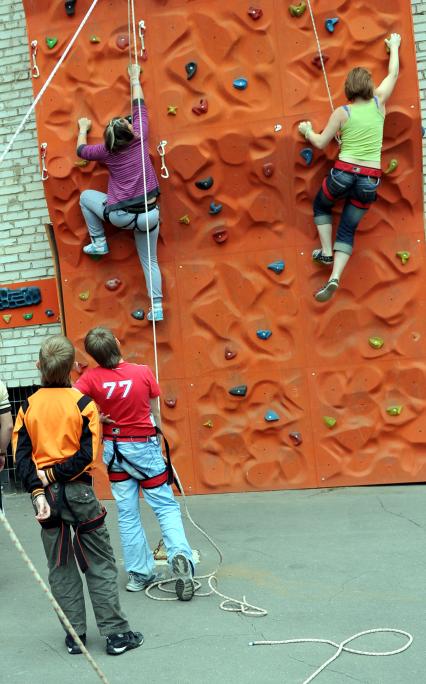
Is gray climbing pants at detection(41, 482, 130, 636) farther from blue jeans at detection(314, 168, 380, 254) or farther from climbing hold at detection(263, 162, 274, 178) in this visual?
climbing hold at detection(263, 162, 274, 178)

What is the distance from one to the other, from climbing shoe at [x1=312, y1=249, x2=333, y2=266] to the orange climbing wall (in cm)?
11

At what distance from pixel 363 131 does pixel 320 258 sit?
1174mm

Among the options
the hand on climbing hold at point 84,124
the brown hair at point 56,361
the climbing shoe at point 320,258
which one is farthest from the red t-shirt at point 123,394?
the hand on climbing hold at point 84,124

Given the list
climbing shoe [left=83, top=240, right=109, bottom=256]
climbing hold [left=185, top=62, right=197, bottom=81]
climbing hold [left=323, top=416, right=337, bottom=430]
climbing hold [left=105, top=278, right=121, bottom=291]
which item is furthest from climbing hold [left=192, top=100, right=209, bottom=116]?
climbing hold [left=323, top=416, right=337, bottom=430]

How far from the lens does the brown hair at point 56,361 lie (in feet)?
17.3

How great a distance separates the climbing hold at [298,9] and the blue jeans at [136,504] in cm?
421

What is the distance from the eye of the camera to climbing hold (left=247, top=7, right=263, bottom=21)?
8.35 metres

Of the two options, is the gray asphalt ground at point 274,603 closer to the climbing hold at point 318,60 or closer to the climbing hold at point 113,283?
the climbing hold at point 113,283

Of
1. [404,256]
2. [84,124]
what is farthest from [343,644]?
[84,124]

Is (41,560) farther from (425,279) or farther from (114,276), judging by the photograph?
(425,279)

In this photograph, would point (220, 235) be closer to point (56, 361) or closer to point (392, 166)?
point (392, 166)

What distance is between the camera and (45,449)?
17.4 feet

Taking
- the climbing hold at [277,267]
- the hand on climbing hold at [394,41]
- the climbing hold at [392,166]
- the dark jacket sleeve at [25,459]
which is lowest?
the dark jacket sleeve at [25,459]

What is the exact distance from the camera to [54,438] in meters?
5.29
